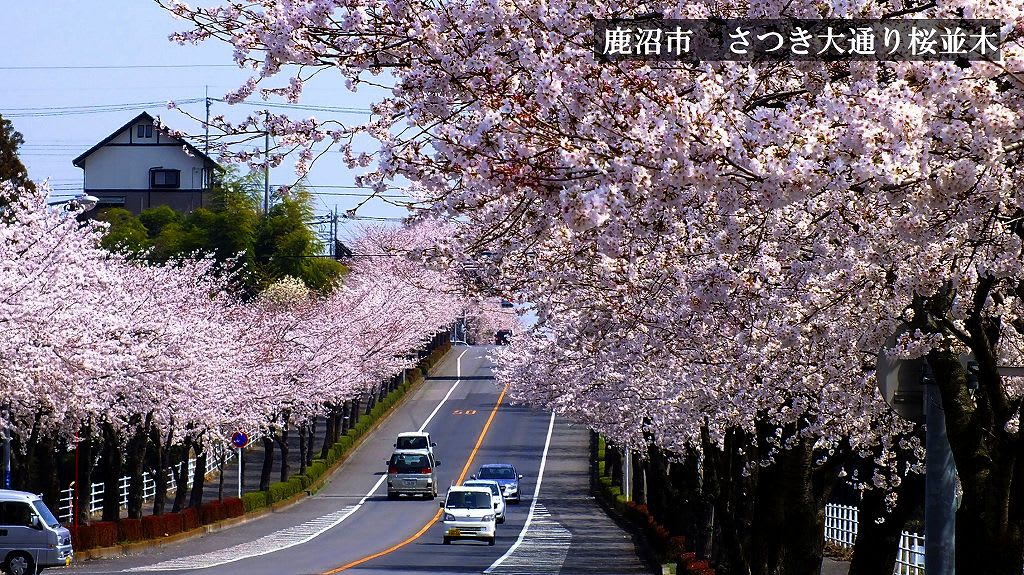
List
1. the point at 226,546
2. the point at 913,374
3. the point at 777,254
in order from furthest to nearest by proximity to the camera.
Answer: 1. the point at 226,546
2. the point at 777,254
3. the point at 913,374

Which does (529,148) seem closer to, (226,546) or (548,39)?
(548,39)

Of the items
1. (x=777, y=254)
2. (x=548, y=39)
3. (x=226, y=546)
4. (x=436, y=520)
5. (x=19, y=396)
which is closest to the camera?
(x=548, y=39)

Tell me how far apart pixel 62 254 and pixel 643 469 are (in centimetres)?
3089

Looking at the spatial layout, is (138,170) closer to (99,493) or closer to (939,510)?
(99,493)

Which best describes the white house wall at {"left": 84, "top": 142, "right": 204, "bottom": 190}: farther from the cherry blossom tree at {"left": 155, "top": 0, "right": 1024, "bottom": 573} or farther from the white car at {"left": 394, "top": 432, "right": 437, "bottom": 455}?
the cherry blossom tree at {"left": 155, "top": 0, "right": 1024, "bottom": 573}

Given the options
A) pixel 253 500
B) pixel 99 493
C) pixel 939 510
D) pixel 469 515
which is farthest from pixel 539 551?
pixel 939 510

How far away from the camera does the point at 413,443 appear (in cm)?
6656

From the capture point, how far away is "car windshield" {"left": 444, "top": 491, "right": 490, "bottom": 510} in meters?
42.2

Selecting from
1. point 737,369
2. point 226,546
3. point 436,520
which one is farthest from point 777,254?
point 436,520

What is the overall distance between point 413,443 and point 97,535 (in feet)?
110

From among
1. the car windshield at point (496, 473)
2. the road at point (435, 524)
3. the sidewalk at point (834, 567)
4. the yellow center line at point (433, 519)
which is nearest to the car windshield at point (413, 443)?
the road at point (435, 524)

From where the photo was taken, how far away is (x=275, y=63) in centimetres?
795

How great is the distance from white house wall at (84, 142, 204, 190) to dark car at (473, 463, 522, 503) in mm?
50797

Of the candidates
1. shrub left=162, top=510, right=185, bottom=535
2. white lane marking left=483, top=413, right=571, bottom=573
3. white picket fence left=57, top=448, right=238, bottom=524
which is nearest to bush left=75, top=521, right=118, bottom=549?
shrub left=162, top=510, right=185, bottom=535
